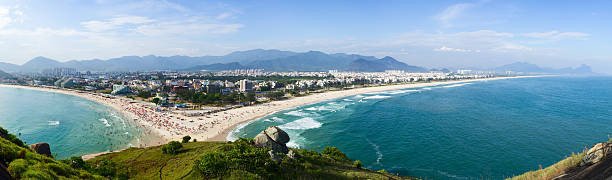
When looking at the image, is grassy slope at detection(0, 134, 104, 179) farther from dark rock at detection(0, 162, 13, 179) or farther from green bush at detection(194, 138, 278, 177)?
green bush at detection(194, 138, 278, 177)

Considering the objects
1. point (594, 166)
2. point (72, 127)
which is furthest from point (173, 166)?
point (72, 127)

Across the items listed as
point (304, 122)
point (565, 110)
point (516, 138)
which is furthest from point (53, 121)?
point (565, 110)

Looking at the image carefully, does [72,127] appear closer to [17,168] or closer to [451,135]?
[17,168]

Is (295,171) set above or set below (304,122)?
above

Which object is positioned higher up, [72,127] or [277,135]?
[277,135]

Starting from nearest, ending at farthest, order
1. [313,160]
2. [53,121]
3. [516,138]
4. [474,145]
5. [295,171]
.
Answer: [295,171]
[313,160]
[474,145]
[516,138]
[53,121]

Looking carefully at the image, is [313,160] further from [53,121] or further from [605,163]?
[53,121]

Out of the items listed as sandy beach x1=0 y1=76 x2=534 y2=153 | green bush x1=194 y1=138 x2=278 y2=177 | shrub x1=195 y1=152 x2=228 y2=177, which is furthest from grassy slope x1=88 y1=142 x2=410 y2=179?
sandy beach x1=0 y1=76 x2=534 y2=153
